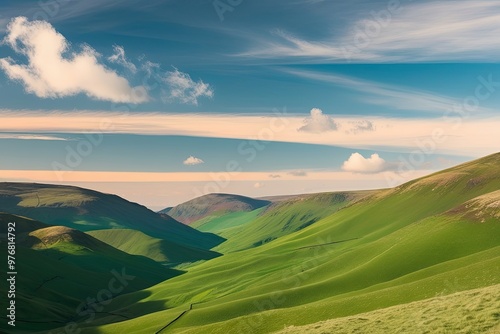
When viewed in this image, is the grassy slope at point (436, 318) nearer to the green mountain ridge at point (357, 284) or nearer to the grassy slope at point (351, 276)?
the green mountain ridge at point (357, 284)

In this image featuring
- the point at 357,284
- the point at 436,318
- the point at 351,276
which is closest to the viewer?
the point at 436,318

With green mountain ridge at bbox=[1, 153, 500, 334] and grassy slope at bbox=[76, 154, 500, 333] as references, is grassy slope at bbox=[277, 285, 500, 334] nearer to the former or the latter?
green mountain ridge at bbox=[1, 153, 500, 334]

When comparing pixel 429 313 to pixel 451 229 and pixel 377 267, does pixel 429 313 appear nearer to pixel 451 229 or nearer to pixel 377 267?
pixel 377 267

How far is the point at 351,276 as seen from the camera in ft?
325

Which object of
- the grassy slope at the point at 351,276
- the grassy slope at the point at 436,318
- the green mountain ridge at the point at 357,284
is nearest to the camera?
the grassy slope at the point at 436,318

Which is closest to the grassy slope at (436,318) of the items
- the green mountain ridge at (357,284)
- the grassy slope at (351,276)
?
the green mountain ridge at (357,284)

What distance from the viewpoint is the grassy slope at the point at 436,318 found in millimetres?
36188

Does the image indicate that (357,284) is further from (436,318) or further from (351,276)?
(436,318)

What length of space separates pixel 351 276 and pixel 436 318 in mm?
60838

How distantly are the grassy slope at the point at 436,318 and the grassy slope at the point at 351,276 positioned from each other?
55.9ft

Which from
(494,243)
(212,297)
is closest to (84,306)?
(212,297)

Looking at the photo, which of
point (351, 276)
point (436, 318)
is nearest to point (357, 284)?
point (351, 276)

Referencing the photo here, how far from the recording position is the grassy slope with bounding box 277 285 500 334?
1425 inches

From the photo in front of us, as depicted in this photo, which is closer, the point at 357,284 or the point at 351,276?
the point at 357,284
